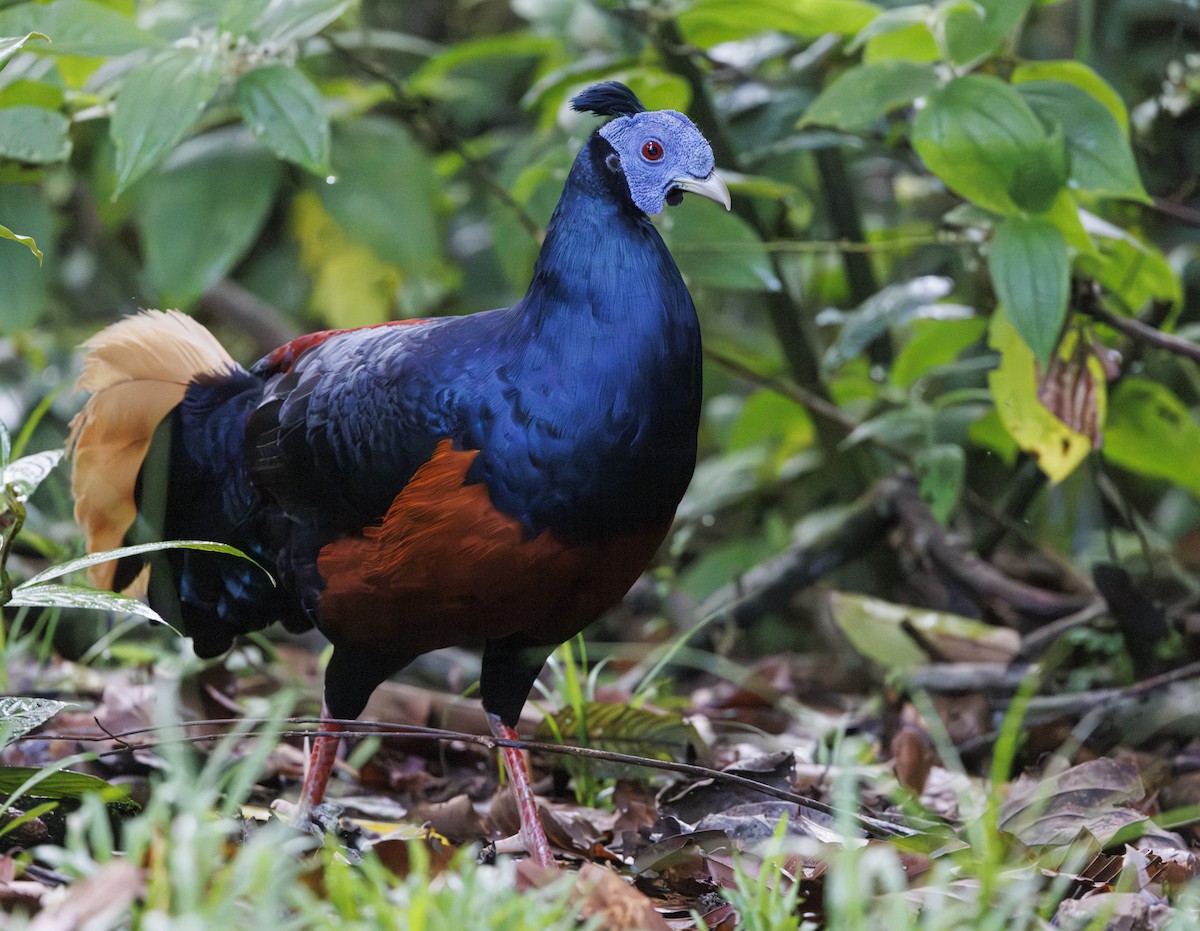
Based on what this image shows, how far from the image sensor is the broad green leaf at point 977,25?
2.90 metres

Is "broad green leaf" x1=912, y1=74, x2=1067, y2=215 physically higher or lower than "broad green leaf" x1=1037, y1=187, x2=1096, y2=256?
higher

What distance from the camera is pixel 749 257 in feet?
11.5

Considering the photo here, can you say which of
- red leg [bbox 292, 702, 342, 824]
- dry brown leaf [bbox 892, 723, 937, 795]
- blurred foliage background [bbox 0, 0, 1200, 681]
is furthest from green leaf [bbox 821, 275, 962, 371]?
red leg [bbox 292, 702, 342, 824]

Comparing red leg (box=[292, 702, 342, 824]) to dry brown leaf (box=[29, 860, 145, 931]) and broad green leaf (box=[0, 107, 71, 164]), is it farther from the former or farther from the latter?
broad green leaf (box=[0, 107, 71, 164])

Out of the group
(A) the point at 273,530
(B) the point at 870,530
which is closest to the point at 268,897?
(A) the point at 273,530

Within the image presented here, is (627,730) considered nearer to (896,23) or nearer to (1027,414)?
(1027,414)

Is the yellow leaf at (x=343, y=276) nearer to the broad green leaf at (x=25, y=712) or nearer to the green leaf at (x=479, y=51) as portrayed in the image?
the green leaf at (x=479, y=51)

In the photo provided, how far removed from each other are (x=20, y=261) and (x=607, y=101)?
196 cm

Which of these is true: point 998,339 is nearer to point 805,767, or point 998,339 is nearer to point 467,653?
point 805,767

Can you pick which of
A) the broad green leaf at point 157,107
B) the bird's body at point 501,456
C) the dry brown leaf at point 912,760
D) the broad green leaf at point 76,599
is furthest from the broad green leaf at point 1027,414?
the broad green leaf at point 76,599

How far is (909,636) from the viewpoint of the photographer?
350cm

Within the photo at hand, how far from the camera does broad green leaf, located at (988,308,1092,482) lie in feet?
10.2

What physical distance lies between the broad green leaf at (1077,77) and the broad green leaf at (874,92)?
0.30 meters

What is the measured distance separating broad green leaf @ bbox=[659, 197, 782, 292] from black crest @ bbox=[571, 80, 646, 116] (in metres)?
0.96
